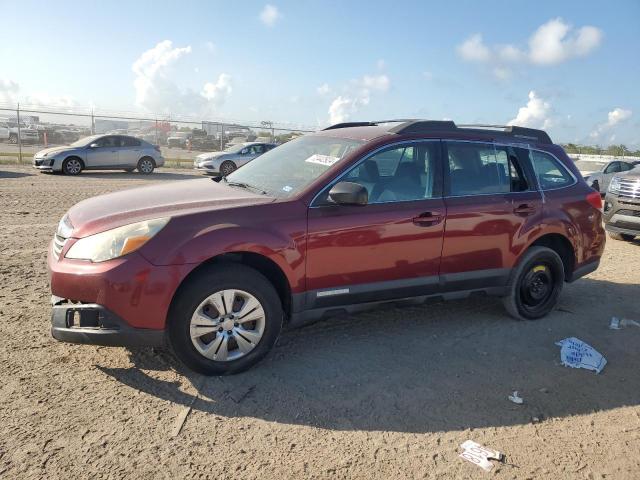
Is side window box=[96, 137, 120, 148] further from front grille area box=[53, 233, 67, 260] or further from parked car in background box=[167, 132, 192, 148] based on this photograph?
parked car in background box=[167, 132, 192, 148]

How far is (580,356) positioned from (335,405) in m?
2.27

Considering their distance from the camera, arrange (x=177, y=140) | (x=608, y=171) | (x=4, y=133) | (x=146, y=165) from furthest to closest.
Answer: (x=177, y=140) → (x=4, y=133) → (x=146, y=165) → (x=608, y=171)

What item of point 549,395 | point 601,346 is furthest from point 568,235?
point 549,395

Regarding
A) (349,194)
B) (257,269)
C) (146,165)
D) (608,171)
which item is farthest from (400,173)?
(608,171)

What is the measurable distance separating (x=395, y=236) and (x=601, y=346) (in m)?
2.20

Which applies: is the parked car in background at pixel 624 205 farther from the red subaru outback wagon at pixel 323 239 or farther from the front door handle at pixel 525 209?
the front door handle at pixel 525 209

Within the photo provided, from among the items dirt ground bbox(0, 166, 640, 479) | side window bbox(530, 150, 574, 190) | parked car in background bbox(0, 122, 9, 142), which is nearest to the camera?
dirt ground bbox(0, 166, 640, 479)

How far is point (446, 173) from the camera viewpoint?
4484mm

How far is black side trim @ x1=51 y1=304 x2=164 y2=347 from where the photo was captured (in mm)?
3303

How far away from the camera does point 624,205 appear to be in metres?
Answer: 9.14

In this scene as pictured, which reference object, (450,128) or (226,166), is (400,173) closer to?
(450,128)

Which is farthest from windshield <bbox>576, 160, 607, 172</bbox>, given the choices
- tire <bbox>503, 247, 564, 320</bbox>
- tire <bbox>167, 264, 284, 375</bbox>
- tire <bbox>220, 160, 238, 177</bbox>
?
tire <bbox>167, 264, 284, 375</bbox>

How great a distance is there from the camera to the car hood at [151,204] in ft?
11.6

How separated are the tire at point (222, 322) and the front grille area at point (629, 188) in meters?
7.85
